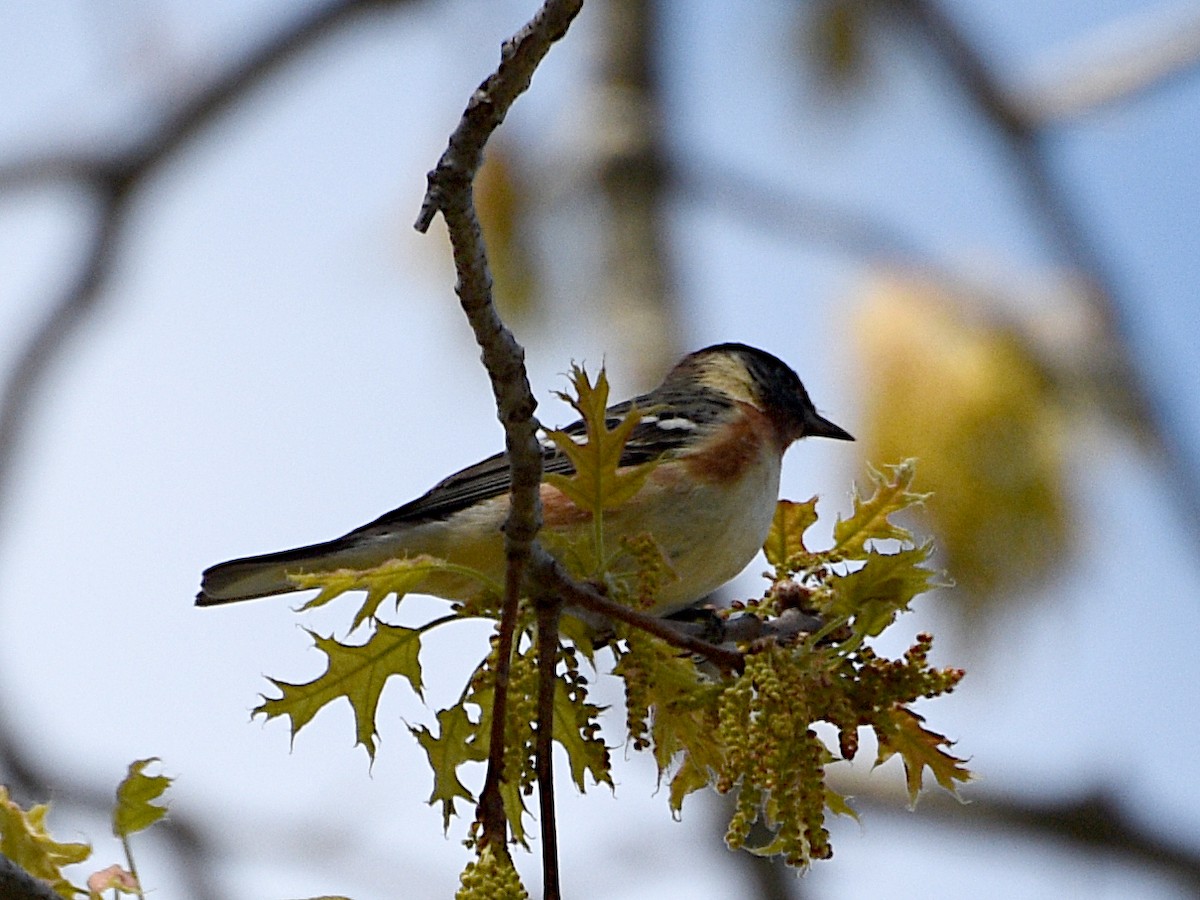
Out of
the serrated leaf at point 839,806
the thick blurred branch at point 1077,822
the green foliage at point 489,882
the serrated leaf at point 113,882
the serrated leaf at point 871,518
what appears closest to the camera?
the green foliage at point 489,882

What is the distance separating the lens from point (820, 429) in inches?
192

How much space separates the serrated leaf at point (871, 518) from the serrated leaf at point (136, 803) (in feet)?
3.61

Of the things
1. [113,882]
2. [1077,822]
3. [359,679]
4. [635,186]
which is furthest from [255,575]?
[635,186]

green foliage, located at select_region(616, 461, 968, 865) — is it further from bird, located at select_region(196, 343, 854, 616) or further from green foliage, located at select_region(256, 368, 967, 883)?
bird, located at select_region(196, 343, 854, 616)

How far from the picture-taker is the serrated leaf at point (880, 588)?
2258 mm

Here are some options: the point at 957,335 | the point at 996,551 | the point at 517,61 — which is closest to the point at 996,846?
the point at 996,551

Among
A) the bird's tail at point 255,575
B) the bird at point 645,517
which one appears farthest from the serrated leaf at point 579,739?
the bird's tail at point 255,575

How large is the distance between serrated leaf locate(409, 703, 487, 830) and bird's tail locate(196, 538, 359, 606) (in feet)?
4.02

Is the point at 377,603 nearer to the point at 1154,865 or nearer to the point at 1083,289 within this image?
the point at 1083,289

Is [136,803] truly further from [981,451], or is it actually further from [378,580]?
[981,451]

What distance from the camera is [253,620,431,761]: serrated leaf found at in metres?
2.27

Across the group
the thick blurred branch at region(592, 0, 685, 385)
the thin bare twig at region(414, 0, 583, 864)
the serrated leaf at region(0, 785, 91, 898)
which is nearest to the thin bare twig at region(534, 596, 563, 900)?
the thin bare twig at region(414, 0, 583, 864)

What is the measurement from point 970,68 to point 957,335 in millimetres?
1339

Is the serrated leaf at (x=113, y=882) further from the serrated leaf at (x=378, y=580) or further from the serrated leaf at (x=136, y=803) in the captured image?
the serrated leaf at (x=378, y=580)
